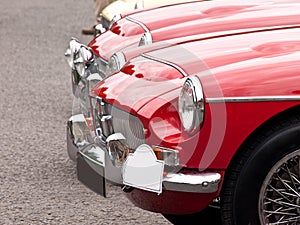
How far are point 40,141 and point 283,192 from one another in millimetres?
3349

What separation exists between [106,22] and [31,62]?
2811 millimetres

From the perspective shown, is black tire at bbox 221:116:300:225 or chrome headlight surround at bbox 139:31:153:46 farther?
chrome headlight surround at bbox 139:31:153:46

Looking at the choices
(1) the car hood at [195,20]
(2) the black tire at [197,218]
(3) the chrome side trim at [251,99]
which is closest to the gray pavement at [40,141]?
(2) the black tire at [197,218]

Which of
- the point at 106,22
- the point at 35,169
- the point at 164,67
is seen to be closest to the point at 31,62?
the point at 106,22

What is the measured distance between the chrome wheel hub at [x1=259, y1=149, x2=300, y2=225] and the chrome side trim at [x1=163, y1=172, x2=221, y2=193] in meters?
0.22

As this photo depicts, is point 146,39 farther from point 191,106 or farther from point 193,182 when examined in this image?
point 193,182

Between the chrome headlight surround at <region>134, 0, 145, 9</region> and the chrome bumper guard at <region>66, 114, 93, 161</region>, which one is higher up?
the chrome headlight surround at <region>134, 0, 145, 9</region>

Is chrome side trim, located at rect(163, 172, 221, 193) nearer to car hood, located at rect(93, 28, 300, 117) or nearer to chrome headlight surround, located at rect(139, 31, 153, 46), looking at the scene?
car hood, located at rect(93, 28, 300, 117)

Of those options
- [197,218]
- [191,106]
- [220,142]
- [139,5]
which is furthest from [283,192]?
[139,5]

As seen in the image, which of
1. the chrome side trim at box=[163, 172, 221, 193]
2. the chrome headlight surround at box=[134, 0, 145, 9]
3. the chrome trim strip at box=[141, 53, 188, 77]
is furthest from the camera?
the chrome headlight surround at box=[134, 0, 145, 9]

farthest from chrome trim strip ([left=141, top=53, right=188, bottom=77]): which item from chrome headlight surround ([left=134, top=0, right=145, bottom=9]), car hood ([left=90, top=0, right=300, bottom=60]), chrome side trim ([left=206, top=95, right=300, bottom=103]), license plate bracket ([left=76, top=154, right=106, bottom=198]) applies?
chrome headlight surround ([left=134, top=0, right=145, bottom=9])

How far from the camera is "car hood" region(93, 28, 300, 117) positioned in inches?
171

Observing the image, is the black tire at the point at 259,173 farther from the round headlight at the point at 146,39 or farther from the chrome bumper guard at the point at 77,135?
the round headlight at the point at 146,39

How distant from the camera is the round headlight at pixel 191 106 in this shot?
4.30 m
